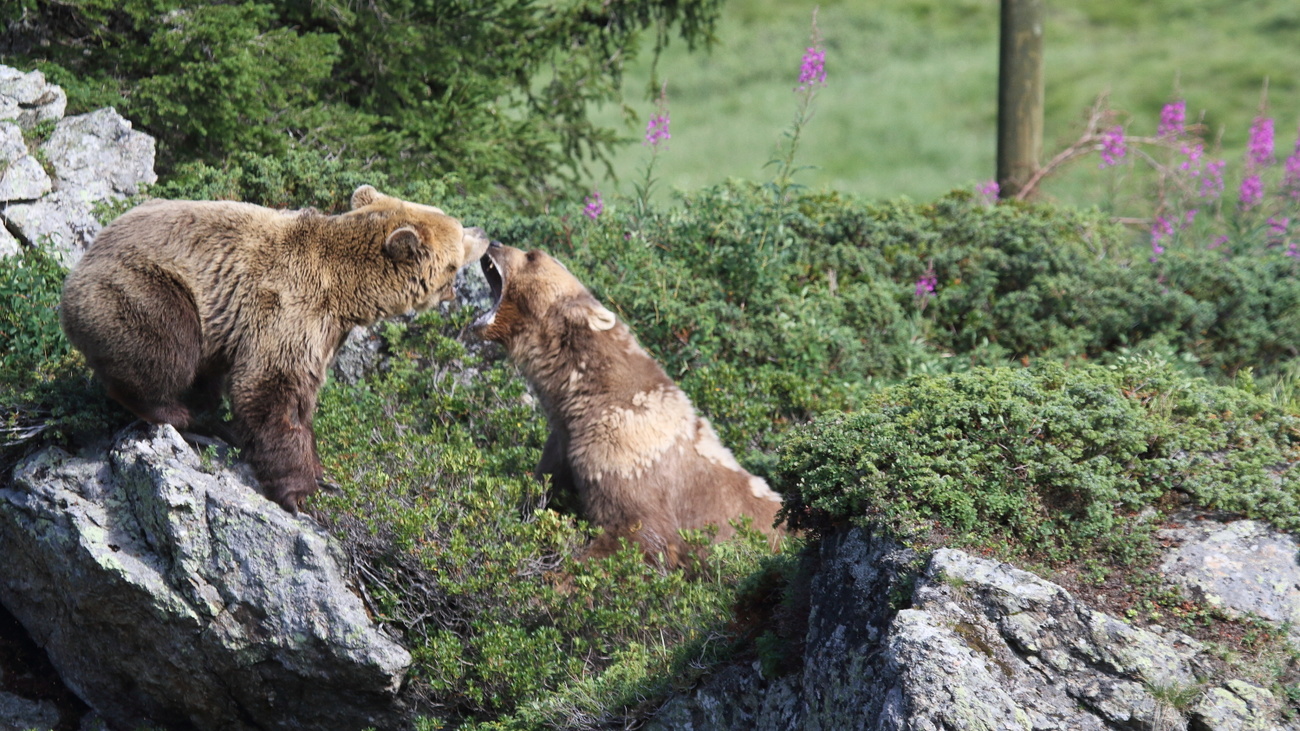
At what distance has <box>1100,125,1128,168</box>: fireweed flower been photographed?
959 centimetres

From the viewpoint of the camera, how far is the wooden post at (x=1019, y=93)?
9742 millimetres

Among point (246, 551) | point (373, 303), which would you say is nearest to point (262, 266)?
point (373, 303)

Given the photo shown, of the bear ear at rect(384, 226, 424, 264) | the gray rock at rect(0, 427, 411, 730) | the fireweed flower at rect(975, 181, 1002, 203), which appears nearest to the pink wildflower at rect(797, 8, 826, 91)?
the fireweed flower at rect(975, 181, 1002, 203)

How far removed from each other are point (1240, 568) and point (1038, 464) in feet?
2.35

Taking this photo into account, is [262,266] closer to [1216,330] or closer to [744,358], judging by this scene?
[744,358]

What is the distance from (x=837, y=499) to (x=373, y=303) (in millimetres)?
2746

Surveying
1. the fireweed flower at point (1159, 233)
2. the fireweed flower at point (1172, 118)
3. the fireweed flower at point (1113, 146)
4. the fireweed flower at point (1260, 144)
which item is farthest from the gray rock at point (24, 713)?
the fireweed flower at point (1260, 144)

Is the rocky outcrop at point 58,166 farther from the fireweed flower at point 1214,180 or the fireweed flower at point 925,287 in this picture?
the fireweed flower at point 1214,180

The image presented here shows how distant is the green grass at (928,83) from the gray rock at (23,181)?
13459 mm

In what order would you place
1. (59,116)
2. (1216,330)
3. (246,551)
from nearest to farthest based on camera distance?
1. (246,551)
2. (59,116)
3. (1216,330)

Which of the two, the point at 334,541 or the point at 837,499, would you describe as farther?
the point at 334,541

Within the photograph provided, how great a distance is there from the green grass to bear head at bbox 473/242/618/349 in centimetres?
1377

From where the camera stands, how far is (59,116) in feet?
22.9

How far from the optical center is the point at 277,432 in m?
5.04
